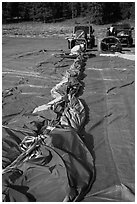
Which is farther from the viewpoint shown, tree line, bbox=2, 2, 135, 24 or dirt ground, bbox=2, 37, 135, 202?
tree line, bbox=2, 2, 135, 24

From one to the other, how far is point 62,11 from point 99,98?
25.5 meters

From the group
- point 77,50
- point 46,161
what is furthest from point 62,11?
point 46,161

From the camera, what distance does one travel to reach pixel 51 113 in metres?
4.99

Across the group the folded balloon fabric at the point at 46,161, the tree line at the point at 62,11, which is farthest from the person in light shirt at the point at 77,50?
the tree line at the point at 62,11

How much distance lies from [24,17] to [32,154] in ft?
97.4

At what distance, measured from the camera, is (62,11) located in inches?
1174

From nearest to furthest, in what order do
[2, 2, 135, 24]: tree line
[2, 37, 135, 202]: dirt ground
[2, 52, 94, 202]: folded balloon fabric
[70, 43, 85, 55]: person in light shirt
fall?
[2, 52, 94, 202]: folded balloon fabric, [2, 37, 135, 202]: dirt ground, [70, 43, 85, 55]: person in light shirt, [2, 2, 135, 24]: tree line

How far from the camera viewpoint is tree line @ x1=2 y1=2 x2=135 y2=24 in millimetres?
26203

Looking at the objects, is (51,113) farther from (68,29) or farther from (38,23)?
(38,23)

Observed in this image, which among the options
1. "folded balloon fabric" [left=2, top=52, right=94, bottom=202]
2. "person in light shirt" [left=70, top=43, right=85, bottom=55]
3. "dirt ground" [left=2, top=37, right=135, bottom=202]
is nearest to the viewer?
"folded balloon fabric" [left=2, top=52, right=94, bottom=202]

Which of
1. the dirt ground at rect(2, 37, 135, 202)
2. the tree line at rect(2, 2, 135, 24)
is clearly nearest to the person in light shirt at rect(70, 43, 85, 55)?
the dirt ground at rect(2, 37, 135, 202)

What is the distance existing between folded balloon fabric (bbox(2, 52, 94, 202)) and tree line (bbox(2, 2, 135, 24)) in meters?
23.2

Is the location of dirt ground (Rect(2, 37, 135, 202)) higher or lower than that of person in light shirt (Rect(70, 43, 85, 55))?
lower

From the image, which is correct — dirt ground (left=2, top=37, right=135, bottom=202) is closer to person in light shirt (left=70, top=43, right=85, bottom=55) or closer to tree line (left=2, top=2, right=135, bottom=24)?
person in light shirt (left=70, top=43, right=85, bottom=55)
